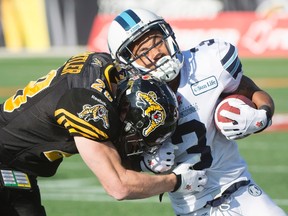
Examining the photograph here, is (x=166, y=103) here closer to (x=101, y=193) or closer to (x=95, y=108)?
(x=95, y=108)

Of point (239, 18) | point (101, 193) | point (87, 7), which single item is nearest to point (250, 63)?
point (239, 18)

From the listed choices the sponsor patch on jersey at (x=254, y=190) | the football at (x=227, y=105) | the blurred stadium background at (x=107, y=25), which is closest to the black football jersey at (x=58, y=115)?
the football at (x=227, y=105)

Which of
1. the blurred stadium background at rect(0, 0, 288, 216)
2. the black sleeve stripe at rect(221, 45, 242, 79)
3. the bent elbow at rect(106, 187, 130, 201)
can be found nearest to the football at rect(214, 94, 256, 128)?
the black sleeve stripe at rect(221, 45, 242, 79)

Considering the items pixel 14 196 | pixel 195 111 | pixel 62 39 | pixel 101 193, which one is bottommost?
pixel 62 39

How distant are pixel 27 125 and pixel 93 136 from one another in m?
0.44

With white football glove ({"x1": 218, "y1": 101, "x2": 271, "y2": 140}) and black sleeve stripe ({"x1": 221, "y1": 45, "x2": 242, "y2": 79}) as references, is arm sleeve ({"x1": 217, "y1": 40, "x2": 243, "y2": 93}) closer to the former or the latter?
black sleeve stripe ({"x1": 221, "y1": 45, "x2": 242, "y2": 79})

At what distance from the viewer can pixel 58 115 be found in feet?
13.6

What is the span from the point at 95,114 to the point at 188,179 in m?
0.63

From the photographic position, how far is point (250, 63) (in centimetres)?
1711

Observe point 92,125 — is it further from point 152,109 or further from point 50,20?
point 50,20

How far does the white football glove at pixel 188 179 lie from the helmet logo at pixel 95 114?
509mm

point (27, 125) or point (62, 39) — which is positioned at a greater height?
point (27, 125)

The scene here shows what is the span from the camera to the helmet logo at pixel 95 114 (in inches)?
159

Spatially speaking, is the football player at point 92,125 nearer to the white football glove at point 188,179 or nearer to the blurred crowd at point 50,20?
the white football glove at point 188,179
